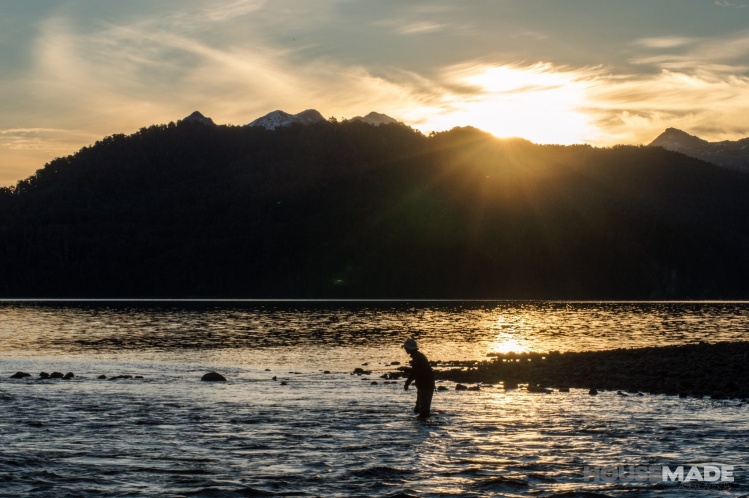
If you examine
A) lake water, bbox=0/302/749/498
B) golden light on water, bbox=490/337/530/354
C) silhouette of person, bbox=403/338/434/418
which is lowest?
golden light on water, bbox=490/337/530/354

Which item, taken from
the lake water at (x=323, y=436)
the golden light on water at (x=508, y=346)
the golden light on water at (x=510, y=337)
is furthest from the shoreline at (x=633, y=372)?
the golden light on water at (x=510, y=337)

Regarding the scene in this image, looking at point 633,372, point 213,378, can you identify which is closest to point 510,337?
point 633,372

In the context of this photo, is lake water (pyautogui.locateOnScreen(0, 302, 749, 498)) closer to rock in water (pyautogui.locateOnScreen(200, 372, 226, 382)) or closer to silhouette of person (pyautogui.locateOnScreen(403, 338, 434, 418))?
rock in water (pyautogui.locateOnScreen(200, 372, 226, 382))

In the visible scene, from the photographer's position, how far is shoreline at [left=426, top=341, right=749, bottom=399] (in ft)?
140

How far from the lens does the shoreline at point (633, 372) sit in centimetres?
4253

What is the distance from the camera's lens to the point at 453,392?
43000 mm

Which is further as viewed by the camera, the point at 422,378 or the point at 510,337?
the point at 510,337

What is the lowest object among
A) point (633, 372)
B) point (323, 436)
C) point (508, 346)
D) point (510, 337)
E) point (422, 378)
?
point (508, 346)

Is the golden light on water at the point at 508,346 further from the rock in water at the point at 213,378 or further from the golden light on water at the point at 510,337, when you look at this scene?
the rock in water at the point at 213,378

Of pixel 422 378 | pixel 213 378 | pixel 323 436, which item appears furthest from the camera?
pixel 213 378

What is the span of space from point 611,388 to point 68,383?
30070 millimetres

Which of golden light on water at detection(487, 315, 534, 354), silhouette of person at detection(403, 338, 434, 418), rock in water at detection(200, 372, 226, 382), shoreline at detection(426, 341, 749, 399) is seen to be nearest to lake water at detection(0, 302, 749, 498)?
rock in water at detection(200, 372, 226, 382)

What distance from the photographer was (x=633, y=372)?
48688 mm

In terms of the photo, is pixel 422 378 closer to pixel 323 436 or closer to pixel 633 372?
pixel 323 436
